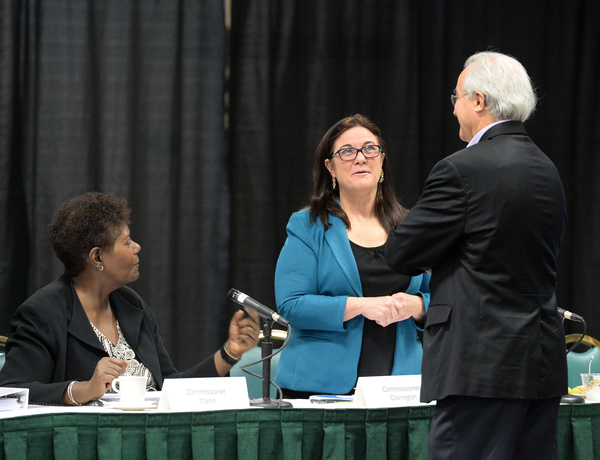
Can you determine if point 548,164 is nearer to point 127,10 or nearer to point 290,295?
point 290,295

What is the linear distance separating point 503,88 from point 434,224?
14.4 inches

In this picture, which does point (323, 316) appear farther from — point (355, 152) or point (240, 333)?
point (355, 152)

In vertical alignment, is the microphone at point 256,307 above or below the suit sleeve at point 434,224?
below

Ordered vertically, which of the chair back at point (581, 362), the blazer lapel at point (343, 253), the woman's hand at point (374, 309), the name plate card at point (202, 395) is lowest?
the chair back at point (581, 362)

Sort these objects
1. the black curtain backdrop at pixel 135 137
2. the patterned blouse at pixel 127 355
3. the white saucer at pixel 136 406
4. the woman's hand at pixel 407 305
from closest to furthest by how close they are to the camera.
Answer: the white saucer at pixel 136 406
the woman's hand at pixel 407 305
the patterned blouse at pixel 127 355
the black curtain backdrop at pixel 135 137

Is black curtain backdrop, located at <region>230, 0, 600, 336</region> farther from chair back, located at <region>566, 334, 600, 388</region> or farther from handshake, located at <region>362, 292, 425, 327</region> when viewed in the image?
handshake, located at <region>362, 292, 425, 327</region>

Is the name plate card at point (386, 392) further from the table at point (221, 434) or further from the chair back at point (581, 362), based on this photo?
the chair back at point (581, 362)

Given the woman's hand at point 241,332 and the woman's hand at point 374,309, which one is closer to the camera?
the woman's hand at point 374,309

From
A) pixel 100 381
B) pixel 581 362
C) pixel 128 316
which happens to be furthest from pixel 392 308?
pixel 581 362

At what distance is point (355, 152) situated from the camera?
2.23 m

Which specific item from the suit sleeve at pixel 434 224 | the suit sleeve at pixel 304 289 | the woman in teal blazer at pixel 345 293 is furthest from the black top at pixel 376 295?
the suit sleeve at pixel 434 224

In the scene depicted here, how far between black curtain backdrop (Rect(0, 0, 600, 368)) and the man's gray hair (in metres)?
2.10

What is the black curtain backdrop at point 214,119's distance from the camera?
3414 mm

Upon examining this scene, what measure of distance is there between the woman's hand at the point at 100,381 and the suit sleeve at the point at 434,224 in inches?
31.2
